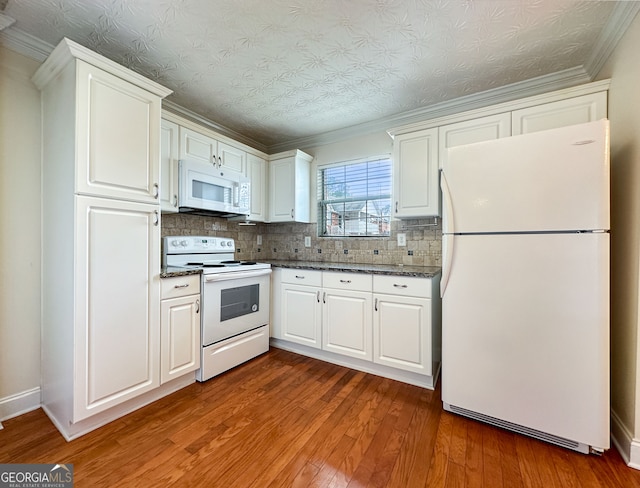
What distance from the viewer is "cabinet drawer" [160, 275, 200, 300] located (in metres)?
1.96

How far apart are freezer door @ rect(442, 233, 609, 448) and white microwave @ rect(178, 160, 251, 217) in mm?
2076

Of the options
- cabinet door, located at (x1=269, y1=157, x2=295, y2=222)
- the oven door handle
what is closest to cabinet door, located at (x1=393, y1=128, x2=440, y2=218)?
cabinet door, located at (x1=269, y1=157, x2=295, y2=222)

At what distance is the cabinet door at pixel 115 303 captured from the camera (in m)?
1.55

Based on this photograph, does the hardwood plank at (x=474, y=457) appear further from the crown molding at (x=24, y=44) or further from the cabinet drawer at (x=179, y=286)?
the crown molding at (x=24, y=44)

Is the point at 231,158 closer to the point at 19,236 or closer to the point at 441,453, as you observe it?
the point at 19,236

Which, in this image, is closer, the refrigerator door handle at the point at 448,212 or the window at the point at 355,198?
the refrigerator door handle at the point at 448,212

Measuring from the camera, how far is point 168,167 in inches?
91.4

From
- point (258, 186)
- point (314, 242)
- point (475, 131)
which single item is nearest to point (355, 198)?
point (314, 242)

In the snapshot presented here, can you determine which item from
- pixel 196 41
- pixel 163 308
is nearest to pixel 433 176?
pixel 196 41

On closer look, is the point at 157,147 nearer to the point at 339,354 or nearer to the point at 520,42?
the point at 339,354

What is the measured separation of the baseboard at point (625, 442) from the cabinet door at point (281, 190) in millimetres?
2922

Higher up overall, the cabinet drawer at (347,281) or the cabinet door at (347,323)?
the cabinet drawer at (347,281)

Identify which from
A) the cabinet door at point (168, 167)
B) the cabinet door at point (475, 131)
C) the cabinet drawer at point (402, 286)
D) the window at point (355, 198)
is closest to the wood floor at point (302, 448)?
the cabinet drawer at point (402, 286)

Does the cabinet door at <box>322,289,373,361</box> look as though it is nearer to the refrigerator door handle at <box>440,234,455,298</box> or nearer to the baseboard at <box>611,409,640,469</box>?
the refrigerator door handle at <box>440,234,455,298</box>
